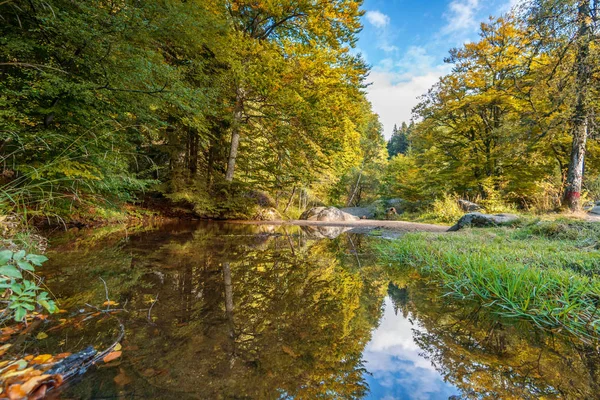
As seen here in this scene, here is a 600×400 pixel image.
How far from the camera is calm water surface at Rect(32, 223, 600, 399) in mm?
1015

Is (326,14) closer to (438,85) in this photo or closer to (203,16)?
(203,16)

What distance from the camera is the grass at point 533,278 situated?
152 centimetres

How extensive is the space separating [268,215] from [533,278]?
9.05 m

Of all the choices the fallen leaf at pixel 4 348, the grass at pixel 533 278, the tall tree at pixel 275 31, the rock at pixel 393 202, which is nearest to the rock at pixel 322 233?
the grass at pixel 533 278

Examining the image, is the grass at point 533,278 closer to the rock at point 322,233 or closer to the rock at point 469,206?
the rock at point 322,233

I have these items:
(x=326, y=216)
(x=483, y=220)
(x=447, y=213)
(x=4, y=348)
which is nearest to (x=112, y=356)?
(x=4, y=348)

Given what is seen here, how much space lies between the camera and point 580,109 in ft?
20.3

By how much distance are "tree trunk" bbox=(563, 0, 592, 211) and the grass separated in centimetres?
351

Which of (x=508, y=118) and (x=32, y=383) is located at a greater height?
(x=508, y=118)

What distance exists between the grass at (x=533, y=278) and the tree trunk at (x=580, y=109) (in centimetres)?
351

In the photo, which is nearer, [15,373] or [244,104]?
[15,373]

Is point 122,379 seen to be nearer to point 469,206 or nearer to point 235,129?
point 235,129

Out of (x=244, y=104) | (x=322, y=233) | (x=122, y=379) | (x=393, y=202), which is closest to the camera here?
(x=122, y=379)

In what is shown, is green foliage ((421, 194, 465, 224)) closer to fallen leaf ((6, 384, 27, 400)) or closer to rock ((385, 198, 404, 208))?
rock ((385, 198, 404, 208))
